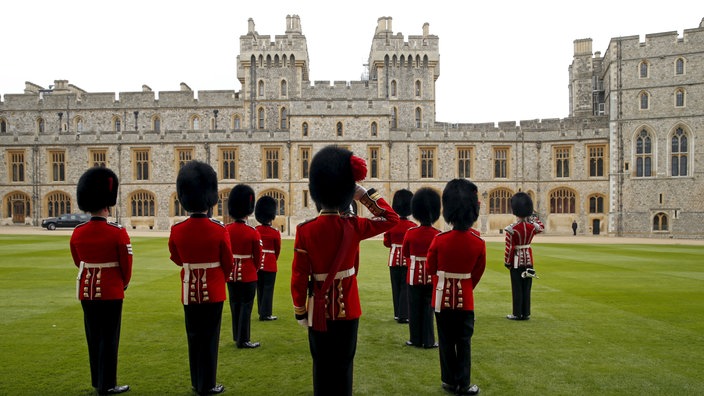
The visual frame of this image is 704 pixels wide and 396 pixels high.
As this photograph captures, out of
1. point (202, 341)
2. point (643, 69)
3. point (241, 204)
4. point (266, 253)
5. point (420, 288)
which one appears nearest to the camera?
point (202, 341)

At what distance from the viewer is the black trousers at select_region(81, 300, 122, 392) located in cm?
491

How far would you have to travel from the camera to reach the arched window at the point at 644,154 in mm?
34031

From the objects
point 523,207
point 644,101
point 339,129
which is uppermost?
point 644,101

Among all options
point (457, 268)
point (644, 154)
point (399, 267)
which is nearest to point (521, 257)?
point (399, 267)

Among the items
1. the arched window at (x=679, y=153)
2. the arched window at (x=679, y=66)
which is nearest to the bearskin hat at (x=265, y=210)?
the arched window at (x=679, y=153)

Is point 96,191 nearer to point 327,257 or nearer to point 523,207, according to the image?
point 327,257

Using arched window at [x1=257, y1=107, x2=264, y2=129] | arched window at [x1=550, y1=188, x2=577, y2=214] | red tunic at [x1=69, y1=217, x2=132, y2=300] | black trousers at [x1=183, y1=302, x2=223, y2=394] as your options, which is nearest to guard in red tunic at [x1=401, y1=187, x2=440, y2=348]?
black trousers at [x1=183, y1=302, x2=223, y2=394]

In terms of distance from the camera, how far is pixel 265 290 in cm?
795

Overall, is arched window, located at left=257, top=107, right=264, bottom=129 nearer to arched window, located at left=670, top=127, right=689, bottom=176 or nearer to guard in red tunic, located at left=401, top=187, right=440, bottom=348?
arched window, located at left=670, top=127, right=689, bottom=176

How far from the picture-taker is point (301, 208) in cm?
3544

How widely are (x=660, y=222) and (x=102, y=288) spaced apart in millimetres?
36549

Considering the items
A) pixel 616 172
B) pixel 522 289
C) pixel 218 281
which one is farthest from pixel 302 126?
pixel 218 281

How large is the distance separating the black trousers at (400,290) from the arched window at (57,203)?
3617cm

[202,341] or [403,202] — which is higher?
[403,202]
